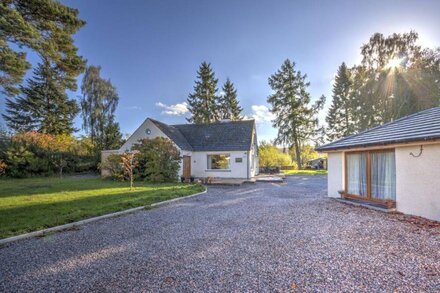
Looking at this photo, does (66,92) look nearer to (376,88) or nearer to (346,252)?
(346,252)

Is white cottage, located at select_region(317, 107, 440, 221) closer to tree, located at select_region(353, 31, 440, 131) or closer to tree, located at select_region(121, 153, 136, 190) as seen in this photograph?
tree, located at select_region(121, 153, 136, 190)

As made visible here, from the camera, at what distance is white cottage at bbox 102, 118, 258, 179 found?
1859cm

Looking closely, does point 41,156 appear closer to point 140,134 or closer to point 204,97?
point 140,134

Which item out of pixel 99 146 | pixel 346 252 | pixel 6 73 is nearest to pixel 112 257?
pixel 346 252

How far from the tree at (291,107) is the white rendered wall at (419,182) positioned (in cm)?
2513

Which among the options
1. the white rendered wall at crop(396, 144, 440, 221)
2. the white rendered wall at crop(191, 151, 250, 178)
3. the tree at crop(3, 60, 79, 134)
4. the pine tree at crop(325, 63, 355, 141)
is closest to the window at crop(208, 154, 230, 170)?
the white rendered wall at crop(191, 151, 250, 178)

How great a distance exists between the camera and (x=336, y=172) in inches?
395

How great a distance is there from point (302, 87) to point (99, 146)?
29810 millimetres

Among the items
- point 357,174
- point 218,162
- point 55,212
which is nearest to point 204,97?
point 218,162

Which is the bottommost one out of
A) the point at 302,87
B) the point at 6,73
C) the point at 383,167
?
the point at 383,167

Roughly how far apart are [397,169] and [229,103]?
1264 inches

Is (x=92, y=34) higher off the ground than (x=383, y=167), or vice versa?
(x=92, y=34)

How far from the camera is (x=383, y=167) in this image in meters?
7.89

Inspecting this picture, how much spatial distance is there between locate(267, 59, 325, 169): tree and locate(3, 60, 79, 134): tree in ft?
91.6
